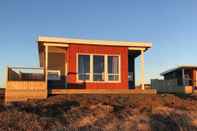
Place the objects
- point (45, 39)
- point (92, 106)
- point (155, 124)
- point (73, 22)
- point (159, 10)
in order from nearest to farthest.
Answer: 1. point (155, 124)
2. point (92, 106)
3. point (45, 39)
4. point (159, 10)
5. point (73, 22)

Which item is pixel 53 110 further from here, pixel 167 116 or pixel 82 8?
pixel 82 8

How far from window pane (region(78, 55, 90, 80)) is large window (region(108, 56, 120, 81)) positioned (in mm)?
1435

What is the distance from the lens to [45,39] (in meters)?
15.7

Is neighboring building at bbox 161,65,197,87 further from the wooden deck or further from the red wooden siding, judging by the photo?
the wooden deck

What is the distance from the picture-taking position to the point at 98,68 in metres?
16.8

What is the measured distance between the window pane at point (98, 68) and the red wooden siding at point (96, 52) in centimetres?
34

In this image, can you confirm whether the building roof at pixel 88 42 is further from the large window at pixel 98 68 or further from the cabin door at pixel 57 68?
the cabin door at pixel 57 68

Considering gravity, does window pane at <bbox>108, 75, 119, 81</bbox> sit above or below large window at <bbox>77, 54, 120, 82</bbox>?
below

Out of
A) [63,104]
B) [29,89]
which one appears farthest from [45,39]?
[63,104]

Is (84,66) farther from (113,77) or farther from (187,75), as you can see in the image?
(187,75)

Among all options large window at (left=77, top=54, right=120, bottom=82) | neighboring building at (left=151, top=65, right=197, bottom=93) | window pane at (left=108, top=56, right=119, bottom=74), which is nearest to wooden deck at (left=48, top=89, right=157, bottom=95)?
large window at (left=77, top=54, right=120, bottom=82)

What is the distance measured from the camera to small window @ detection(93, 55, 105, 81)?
1680cm

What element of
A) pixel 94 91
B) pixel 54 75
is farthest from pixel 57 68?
pixel 94 91

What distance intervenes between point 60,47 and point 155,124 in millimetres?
9265
